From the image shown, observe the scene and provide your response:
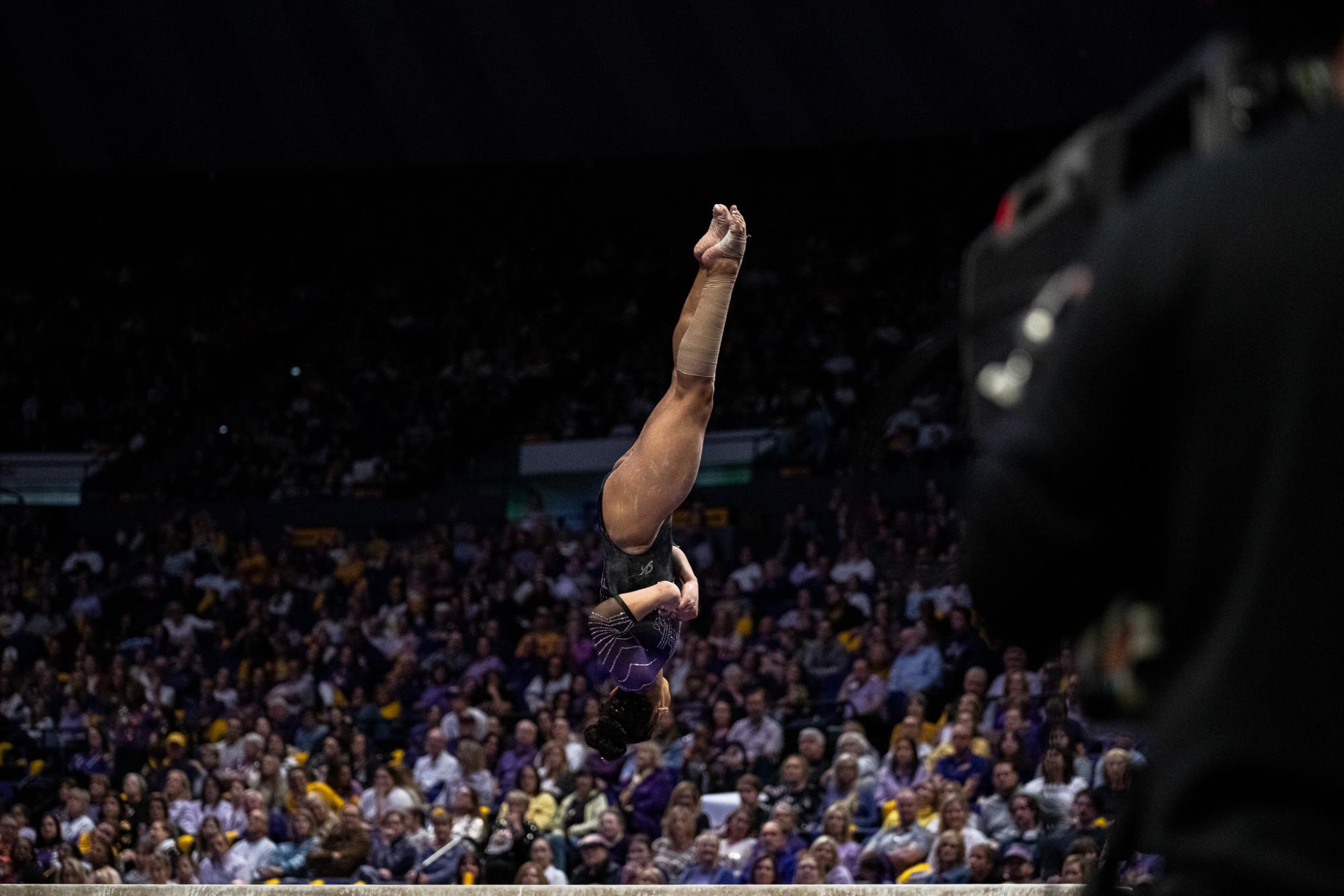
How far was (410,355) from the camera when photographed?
2002 cm

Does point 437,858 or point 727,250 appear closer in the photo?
point 727,250

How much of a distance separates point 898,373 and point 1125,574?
1.94ft

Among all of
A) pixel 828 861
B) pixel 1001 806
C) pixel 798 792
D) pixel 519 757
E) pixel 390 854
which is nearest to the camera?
pixel 828 861

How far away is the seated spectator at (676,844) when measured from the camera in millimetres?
8656

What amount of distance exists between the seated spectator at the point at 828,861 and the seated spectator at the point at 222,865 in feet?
12.8

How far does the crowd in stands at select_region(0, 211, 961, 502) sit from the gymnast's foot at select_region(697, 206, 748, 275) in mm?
9673

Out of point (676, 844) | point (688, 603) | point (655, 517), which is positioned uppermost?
point (655, 517)

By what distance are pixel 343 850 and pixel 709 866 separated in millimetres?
2557

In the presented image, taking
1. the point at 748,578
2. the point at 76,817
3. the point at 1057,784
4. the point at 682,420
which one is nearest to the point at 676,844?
the point at 1057,784

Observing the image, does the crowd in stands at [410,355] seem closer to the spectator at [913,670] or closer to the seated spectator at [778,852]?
the spectator at [913,670]

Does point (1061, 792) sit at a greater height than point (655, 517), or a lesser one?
lesser

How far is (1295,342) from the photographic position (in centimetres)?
125

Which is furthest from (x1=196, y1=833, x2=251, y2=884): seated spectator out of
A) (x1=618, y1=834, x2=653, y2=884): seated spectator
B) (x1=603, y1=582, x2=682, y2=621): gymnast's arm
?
(x1=603, y1=582, x2=682, y2=621): gymnast's arm

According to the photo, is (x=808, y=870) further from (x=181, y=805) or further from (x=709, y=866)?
(x=181, y=805)
